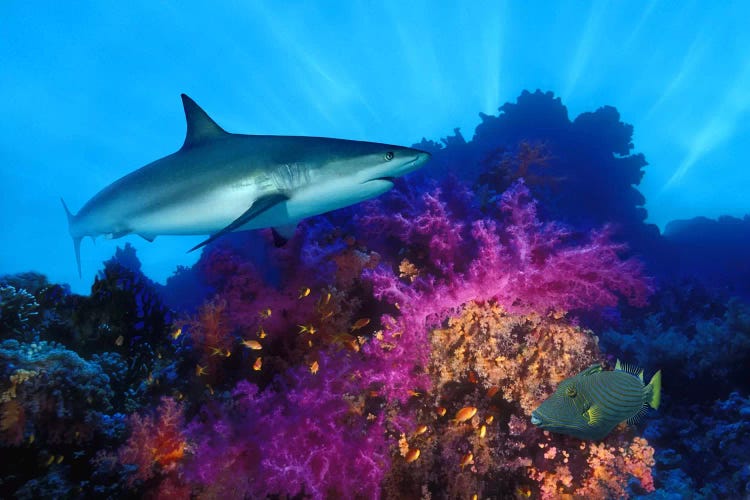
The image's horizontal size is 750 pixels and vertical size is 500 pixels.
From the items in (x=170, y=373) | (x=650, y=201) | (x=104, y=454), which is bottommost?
(x=104, y=454)

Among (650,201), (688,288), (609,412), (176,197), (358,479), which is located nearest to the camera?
(609,412)

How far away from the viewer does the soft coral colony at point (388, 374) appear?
312 centimetres

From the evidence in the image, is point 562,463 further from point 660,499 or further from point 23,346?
point 23,346

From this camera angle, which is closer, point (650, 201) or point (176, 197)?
point (176, 197)

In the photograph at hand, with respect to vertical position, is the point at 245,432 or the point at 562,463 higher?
the point at 562,463

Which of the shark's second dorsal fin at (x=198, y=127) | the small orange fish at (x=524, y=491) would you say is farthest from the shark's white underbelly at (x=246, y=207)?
the small orange fish at (x=524, y=491)

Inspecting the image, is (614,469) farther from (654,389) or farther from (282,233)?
(282,233)

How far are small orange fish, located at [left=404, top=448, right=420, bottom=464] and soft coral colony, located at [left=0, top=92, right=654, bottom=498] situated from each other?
2 centimetres

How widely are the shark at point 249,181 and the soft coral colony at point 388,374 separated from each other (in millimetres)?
1224

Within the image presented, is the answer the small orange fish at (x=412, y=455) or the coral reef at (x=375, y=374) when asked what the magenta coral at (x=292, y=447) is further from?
the small orange fish at (x=412, y=455)

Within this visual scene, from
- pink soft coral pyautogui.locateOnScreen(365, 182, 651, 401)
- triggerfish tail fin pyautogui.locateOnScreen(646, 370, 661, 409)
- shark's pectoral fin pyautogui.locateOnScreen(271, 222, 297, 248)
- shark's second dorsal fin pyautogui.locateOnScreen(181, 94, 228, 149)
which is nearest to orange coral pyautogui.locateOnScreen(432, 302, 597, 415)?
pink soft coral pyautogui.locateOnScreen(365, 182, 651, 401)

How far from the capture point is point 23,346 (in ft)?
11.5

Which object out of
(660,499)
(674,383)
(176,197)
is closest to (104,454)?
(176,197)

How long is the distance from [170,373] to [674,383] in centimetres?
737
